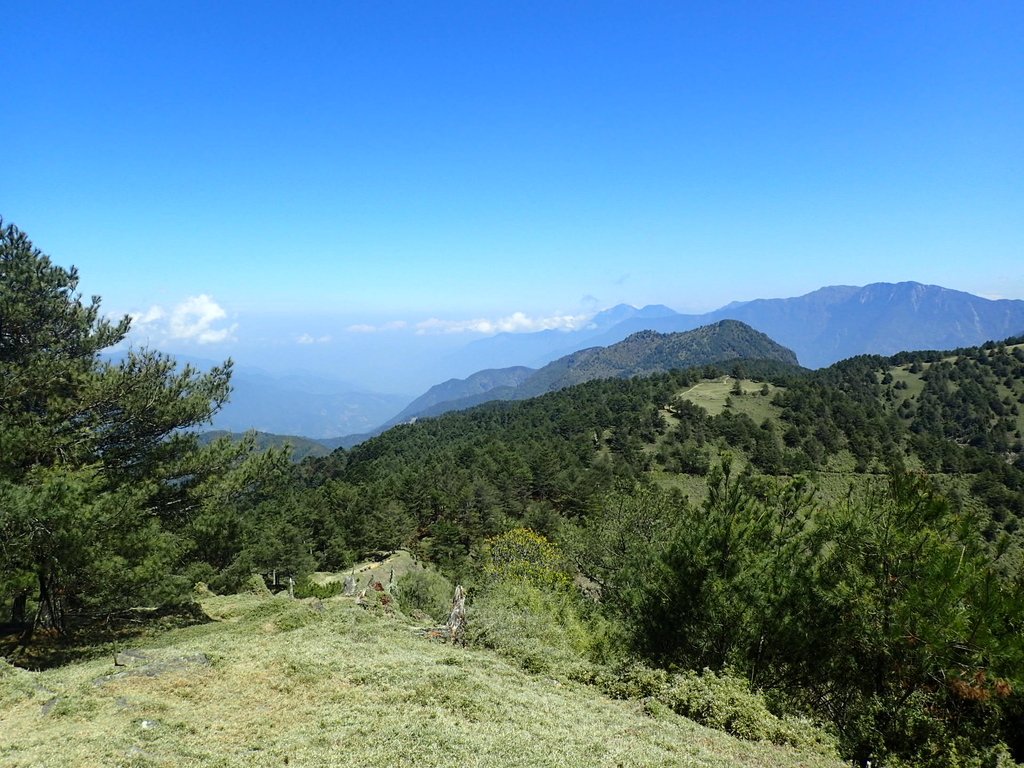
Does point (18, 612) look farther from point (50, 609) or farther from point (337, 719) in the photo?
point (337, 719)

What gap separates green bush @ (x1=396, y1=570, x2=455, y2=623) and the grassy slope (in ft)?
57.4

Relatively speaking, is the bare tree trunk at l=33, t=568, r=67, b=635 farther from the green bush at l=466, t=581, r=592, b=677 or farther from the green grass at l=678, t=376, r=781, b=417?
the green grass at l=678, t=376, r=781, b=417

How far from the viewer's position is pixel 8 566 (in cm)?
1565

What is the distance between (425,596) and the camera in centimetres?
3597

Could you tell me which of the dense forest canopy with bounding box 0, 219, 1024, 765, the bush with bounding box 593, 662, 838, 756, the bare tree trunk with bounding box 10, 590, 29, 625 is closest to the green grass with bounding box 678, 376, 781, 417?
the dense forest canopy with bounding box 0, 219, 1024, 765

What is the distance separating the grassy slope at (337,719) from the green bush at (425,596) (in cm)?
1749

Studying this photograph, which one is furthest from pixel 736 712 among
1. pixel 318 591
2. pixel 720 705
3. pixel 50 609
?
pixel 318 591

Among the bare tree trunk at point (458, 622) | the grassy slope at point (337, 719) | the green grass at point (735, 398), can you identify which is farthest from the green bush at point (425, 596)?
the green grass at point (735, 398)

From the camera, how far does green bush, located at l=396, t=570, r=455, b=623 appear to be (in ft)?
107

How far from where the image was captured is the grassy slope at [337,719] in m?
9.03

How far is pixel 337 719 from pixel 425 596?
2681 centimetres

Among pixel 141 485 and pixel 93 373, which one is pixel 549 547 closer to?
pixel 141 485

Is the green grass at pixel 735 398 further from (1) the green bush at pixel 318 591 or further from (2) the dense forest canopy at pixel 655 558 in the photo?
(1) the green bush at pixel 318 591

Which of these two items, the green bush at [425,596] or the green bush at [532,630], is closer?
the green bush at [532,630]
